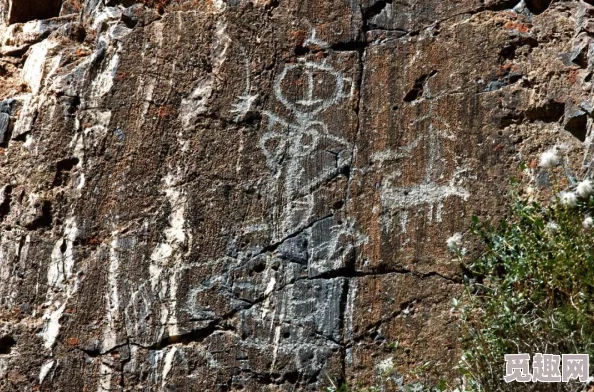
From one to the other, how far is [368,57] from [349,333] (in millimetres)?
1212

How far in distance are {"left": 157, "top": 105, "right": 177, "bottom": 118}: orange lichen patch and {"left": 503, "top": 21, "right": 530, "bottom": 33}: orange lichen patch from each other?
147 cm

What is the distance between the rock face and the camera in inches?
144

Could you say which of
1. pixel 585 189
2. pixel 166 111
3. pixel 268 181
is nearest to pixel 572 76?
pixel 585 189

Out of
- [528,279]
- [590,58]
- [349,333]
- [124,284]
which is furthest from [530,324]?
[124,284]

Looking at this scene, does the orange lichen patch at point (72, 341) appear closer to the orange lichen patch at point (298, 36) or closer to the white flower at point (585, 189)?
the orange lichen patch at point (298, 36)

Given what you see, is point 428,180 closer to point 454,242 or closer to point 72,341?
point 454,242

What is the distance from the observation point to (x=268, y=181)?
3.87 metres

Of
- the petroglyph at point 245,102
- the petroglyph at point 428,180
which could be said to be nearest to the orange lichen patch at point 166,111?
the petroglyph at point 245,102

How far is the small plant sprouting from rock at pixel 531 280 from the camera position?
10.4ft

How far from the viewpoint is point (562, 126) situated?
12.1 ft

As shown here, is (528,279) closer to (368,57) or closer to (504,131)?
(504,131)

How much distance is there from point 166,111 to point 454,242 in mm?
1395

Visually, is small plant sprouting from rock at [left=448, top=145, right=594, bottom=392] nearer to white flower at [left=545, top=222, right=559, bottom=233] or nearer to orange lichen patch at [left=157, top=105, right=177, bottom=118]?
white flower at [left=545, top=222, right=559, bottom=233]

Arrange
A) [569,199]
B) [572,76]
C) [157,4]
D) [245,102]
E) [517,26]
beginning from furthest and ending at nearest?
1. [157,4]
2. [245,102]
3. [517,26]
4. [572,76]
5. [569,199]
